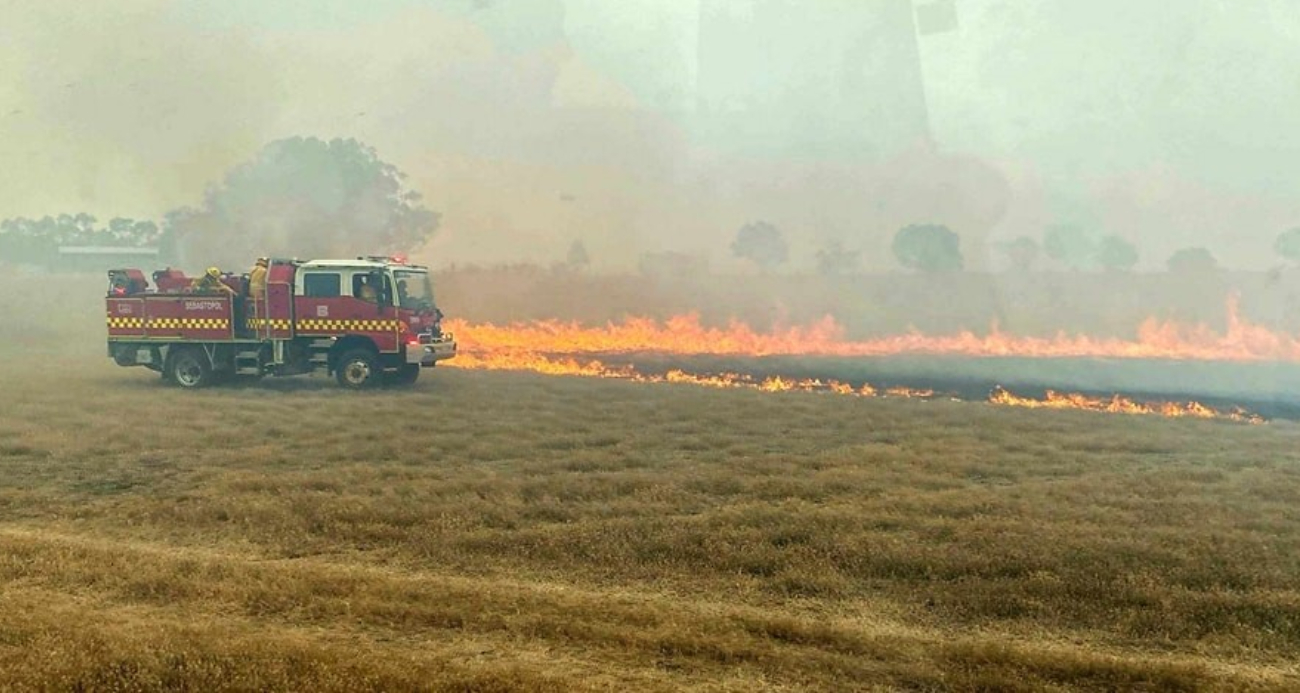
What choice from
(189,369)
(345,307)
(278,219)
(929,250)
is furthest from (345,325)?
(929,250)

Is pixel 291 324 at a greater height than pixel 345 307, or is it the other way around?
pixel 345 307

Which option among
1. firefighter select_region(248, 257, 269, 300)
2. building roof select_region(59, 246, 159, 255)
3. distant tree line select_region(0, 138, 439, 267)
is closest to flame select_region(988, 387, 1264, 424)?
firefighter select_region(248, 257, 269, 300)

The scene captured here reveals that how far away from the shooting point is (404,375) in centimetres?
1992

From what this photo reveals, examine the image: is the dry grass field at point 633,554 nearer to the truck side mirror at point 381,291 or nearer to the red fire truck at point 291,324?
the red fire truck at point 291,324

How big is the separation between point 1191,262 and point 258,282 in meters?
33.9

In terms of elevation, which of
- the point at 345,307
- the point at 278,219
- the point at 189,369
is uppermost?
the point at 278,219

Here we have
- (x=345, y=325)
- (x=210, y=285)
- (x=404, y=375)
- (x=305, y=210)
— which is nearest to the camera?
(x=345, y=325)

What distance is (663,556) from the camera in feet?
28.7

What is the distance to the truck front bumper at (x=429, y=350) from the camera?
19281 millimetres

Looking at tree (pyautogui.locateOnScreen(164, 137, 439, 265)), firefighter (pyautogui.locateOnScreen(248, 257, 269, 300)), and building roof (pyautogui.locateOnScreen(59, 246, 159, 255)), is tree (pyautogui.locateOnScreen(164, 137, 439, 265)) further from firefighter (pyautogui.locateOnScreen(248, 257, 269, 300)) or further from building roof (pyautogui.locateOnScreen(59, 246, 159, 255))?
firefighter (pyautogui.locateOnScreen(248, 257, 269, 300))

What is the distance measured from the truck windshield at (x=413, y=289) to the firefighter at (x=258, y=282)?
3.02 metres

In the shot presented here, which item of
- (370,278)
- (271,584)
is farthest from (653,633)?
(370,278)

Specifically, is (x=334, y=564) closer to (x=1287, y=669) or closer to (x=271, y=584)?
(x=271, y=584)

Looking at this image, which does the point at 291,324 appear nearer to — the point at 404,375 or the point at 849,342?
the point at 404,375
